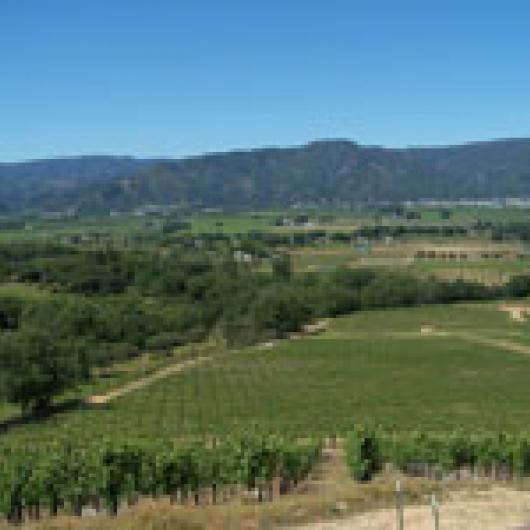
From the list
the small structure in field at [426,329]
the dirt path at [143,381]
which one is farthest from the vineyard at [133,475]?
the small structure in field at [426,329]

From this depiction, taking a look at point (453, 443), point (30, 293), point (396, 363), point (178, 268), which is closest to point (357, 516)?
point (453, 443)

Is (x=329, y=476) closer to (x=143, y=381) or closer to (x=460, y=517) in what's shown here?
(x=460, y=517)

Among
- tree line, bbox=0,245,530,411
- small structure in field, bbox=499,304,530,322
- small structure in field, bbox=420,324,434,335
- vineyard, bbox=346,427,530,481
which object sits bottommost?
small structure in field, bbox=420,324,434,335

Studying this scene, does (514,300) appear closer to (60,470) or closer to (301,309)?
(301,309)

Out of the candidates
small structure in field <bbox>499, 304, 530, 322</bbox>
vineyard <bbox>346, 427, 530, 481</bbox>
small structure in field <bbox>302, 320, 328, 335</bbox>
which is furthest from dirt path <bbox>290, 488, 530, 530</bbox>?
small structure in field <bbox>499, 304, 530, 322</bbox>

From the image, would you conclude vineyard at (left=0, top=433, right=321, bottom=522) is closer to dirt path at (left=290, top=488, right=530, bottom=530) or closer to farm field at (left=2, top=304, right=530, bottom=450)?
dirt path at (left=290, top=488, right=530, bottom=530)

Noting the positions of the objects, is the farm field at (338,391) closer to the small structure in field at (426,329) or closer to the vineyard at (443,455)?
the small structure in field at (426,329)
